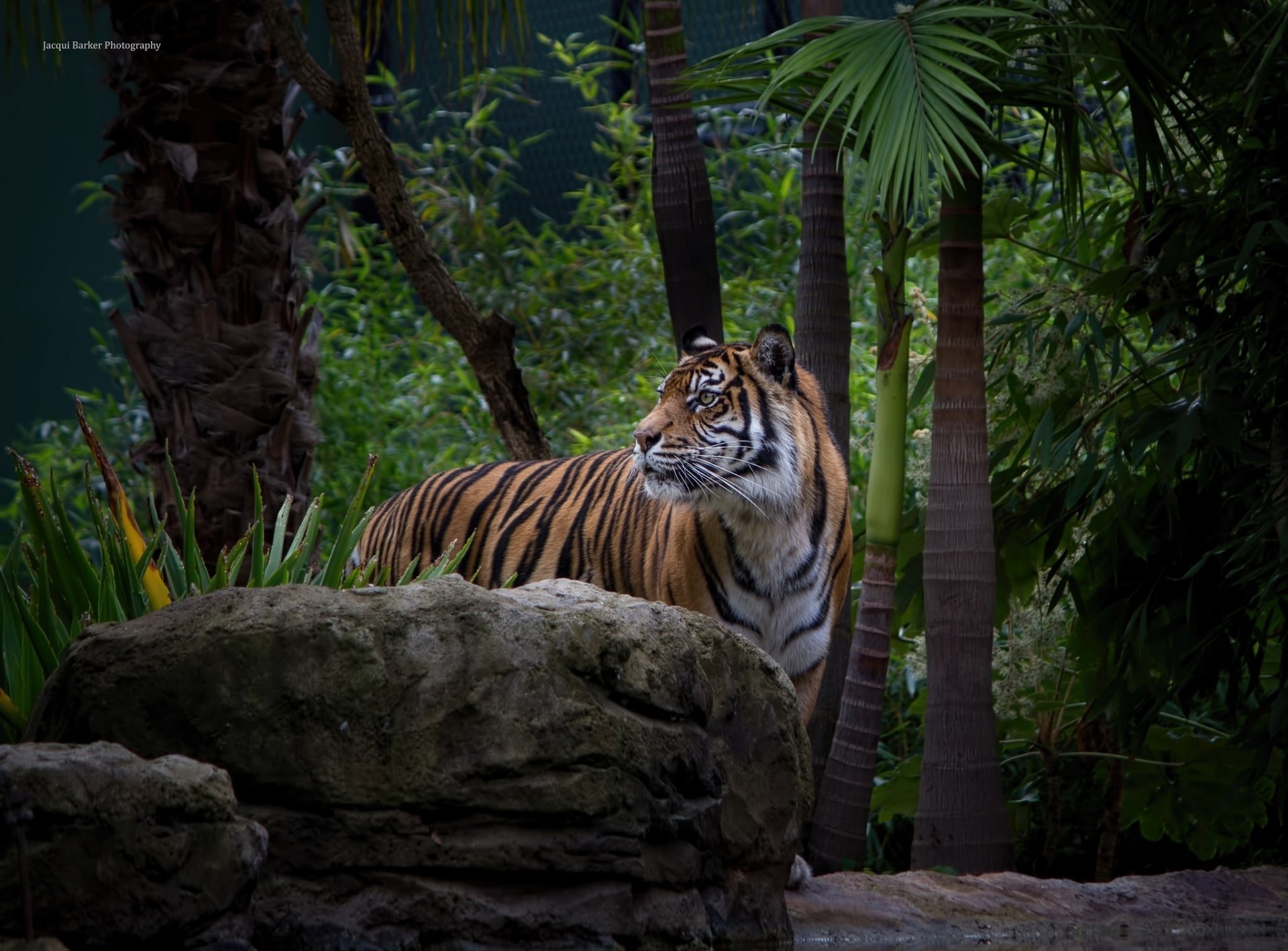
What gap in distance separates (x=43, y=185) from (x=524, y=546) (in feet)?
15.7

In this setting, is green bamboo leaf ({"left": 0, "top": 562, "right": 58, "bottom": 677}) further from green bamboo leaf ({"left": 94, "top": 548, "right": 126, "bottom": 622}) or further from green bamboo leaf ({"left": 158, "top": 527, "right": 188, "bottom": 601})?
green bamboo leaf ({"left": 158, "top": 527, "right": 188, "bottom": 601})

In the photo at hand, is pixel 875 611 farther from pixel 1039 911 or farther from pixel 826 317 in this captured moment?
pixel 1039 911

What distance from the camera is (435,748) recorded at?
2.52 m

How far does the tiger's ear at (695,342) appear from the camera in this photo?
14.2ft

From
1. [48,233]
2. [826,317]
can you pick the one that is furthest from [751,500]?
[48,233]

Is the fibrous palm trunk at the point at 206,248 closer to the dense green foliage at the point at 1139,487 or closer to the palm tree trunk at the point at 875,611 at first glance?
the dense green foliage at the point at 1139,487

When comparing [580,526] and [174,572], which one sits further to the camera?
[580,526]

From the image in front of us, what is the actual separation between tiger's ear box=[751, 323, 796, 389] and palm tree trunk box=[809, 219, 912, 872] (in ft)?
0.83

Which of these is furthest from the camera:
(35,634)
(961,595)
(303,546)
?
(961,595)

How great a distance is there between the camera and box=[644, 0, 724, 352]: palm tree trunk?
14.8ft

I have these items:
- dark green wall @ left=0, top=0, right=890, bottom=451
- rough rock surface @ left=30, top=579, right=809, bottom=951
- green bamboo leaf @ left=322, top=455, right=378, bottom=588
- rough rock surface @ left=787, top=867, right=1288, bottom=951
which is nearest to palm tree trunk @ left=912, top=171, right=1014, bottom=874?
rough rock surface @ left=787, top=867, right=1288, bottom=951

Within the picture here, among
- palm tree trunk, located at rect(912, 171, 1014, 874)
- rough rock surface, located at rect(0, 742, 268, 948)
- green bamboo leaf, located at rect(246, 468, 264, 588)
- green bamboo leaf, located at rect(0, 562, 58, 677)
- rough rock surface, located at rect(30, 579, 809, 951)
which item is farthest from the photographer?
palm tree trunk, located at rect(912, 171, 1014, 874)

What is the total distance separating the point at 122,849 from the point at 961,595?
93.4 inches

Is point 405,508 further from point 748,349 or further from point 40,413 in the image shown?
point 40,413
